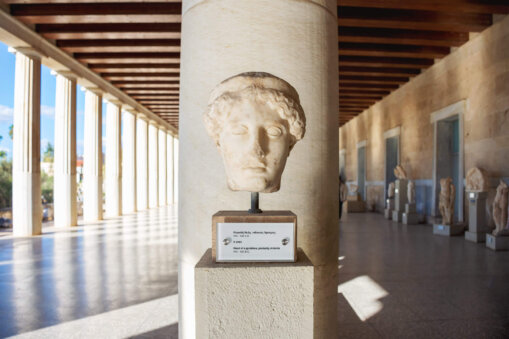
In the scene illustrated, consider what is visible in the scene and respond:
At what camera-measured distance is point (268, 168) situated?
2.40m

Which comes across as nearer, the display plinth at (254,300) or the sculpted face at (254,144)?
the display plinth at (254,300)

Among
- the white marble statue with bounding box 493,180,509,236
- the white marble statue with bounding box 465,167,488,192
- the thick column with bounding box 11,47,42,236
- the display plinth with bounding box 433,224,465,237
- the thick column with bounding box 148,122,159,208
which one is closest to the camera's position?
the white marble statue with bounding box 493,180,509,236

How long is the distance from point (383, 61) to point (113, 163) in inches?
564

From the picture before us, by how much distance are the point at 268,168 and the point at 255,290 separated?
2.54ft

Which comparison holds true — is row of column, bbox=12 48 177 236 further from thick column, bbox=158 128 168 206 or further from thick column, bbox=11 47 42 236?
thick column, bbox=158 128 168 206

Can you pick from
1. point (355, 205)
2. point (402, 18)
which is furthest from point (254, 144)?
point (355, 205)

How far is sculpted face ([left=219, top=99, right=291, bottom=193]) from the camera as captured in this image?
2309mm

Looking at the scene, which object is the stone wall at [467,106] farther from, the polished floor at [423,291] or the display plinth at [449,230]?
the polished floor at [423,291]

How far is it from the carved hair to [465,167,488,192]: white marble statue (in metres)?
9.65

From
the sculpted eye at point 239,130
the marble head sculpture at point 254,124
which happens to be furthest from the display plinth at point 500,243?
the sculpted eye at point 239,130

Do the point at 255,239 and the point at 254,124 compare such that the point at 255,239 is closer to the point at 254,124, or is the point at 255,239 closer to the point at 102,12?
the point at 254,124

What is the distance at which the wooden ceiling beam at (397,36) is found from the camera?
11.3 meters

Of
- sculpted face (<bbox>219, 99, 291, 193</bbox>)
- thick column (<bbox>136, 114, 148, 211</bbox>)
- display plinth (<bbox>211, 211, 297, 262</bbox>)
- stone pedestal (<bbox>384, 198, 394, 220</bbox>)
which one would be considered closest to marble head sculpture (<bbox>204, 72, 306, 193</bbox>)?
sculpted face (<bbox>219, 99, 291, 193</bbox>)

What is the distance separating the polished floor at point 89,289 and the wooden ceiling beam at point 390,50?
873cm
